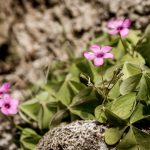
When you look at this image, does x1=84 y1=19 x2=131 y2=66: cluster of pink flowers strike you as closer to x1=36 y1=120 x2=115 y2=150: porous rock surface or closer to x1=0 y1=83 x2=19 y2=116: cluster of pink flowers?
x1=36 y1=120 x2=115 y2=150: porous rock surface

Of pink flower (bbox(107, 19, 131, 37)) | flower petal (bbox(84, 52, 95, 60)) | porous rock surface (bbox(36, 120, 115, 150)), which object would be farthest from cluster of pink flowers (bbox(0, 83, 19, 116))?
pink flower (bbox(107, 19, 131, 37))

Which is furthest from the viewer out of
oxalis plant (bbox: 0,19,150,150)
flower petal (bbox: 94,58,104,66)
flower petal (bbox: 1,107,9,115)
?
flower petal (bbox: 1,107,9,115)

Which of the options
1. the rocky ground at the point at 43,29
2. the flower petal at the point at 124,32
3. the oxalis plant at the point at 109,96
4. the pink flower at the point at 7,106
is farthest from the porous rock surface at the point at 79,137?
the rocky ground at the point at 43,29

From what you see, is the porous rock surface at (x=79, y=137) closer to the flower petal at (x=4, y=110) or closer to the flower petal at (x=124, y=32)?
the flower petal at (x=4, y=110)

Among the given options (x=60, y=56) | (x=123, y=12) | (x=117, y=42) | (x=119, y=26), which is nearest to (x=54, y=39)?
(x=60, y=56)

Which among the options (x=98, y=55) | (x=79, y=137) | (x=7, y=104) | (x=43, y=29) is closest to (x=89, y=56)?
(x=98, y=55)

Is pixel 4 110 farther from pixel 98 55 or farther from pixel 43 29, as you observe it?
pixel 43 29
